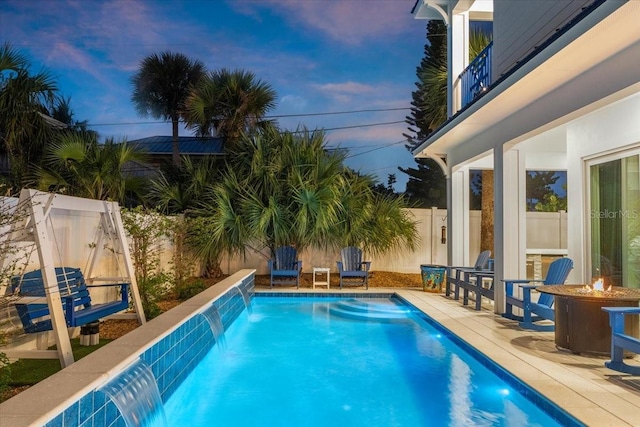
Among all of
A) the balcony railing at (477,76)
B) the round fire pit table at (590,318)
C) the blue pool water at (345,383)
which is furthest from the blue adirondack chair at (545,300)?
the balcony railing at (477,76)

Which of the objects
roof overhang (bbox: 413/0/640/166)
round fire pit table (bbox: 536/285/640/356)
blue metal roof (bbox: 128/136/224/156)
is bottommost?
round fire pit table (bbox: 536/285/640/356)

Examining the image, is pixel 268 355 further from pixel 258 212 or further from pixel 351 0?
pixel 351 0

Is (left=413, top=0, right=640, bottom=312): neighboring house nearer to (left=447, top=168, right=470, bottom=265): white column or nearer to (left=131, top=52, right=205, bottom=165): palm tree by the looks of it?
(left=447, top=168, right=470, bottom=265): white column

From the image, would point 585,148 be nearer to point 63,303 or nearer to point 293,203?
point 293,203

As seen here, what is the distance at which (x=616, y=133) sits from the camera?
6.25m

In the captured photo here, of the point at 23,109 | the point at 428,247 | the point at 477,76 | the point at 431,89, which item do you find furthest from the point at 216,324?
the point at 431,89

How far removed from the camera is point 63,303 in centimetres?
448

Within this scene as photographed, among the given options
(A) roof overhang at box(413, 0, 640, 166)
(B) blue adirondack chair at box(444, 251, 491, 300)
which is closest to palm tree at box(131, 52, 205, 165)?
(B) blue adirondack chair at box(444, 251, 491, 300)

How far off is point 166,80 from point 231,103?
22.2 ft

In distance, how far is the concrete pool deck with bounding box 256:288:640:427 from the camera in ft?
11.1

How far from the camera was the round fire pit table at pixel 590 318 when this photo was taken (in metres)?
4.62

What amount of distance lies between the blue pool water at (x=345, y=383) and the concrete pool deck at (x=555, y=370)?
172mm

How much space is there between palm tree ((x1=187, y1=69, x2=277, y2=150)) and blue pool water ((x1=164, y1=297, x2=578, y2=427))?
20.8 feet

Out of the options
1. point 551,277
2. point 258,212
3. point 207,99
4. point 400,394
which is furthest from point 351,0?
point 400,394
